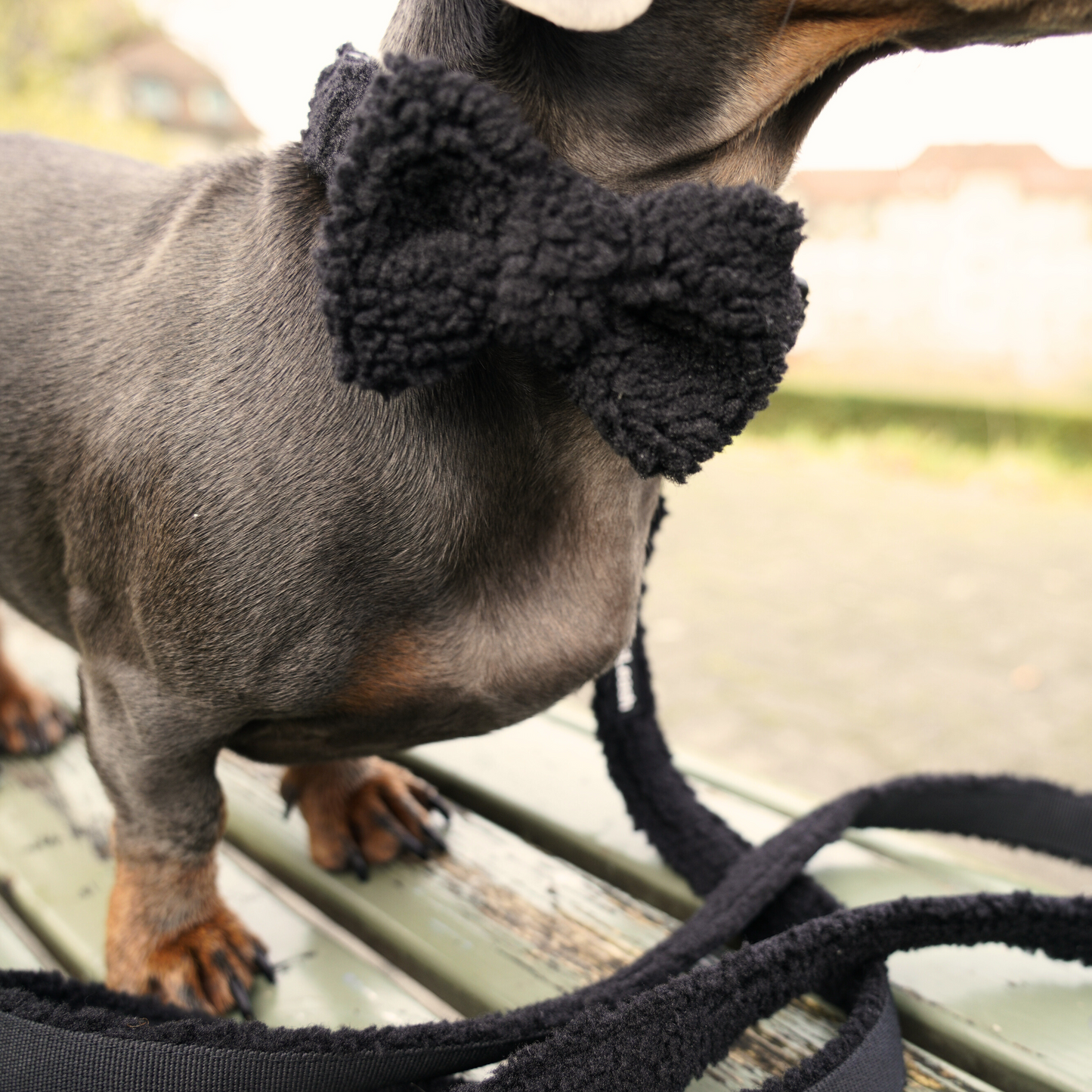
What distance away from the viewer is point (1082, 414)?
325 inches

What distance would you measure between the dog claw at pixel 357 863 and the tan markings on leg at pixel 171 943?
235 millimetres

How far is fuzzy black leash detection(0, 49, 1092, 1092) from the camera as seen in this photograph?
767mm

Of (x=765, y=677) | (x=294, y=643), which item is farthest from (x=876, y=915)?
(x=765, y=677)

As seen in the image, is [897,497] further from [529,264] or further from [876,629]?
[529,264]

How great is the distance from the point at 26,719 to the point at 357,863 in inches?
34.7

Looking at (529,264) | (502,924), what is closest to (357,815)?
(502,924)

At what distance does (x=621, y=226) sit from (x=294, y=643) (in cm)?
54

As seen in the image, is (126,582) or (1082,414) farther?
(1082,414)

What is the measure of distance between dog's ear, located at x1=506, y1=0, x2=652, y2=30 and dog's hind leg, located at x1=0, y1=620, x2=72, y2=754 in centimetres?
182

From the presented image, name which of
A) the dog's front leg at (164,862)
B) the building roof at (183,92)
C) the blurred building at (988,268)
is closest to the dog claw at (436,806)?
the dog's front leg at (164,862)

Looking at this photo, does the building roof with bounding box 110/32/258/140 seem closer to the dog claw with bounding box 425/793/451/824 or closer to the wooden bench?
the wooden bench

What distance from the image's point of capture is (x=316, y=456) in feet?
3.17

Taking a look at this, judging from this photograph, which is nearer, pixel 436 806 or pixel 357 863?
pixel 357 863

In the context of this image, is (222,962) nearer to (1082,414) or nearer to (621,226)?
(621,226)
